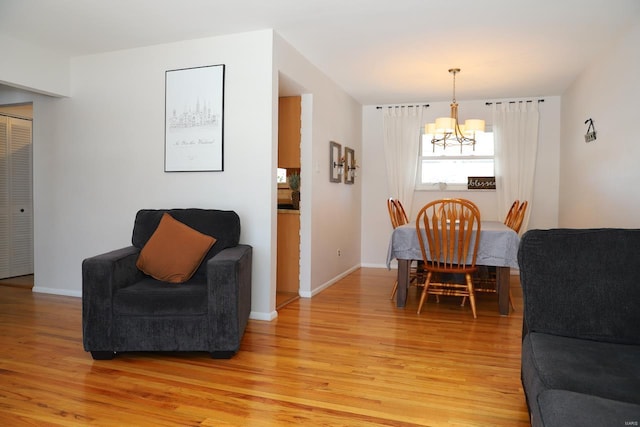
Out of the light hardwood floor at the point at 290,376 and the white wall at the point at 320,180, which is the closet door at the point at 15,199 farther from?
the white wall at the point at 320,180

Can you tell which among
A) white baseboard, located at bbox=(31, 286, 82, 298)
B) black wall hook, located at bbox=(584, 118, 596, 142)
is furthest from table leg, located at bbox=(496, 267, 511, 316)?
white baseboard, located at bbox=(31, 286, 82, 298)

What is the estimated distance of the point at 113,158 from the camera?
414 cm

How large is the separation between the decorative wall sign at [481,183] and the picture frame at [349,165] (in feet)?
Answer: 5.15

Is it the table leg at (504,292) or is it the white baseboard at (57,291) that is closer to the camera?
the table leg at (504,292)

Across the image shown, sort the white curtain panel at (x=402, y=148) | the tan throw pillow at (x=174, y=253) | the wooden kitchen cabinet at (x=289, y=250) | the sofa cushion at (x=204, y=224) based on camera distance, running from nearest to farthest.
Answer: the tan throw pillow at (x=174, y=253) → the sofa cushion at (x=204, y=224) → the wooden kitchen cabinet at (x=289, y=250) → the white curtain panel at (x=402, y=148)

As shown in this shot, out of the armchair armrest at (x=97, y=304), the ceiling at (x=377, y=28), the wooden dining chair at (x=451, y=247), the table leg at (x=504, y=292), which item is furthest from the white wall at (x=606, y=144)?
the armchair armrest at (x=97, y=304)

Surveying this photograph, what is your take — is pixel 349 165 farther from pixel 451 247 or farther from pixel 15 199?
pixel 15 199

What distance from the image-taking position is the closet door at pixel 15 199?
5.20 m

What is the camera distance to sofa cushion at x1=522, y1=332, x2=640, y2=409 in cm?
135

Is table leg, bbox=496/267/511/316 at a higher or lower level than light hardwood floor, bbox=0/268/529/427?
higher

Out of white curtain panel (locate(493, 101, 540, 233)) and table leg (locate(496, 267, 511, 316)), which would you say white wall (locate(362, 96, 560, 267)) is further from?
table leg (locate(496, 267, 511, 316))

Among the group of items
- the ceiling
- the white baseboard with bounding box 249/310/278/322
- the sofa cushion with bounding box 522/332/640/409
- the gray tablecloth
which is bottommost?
the white baseboard with bounding box 249/310/278/322

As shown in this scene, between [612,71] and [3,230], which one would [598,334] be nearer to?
[612,71]

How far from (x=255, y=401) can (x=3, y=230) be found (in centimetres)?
456
